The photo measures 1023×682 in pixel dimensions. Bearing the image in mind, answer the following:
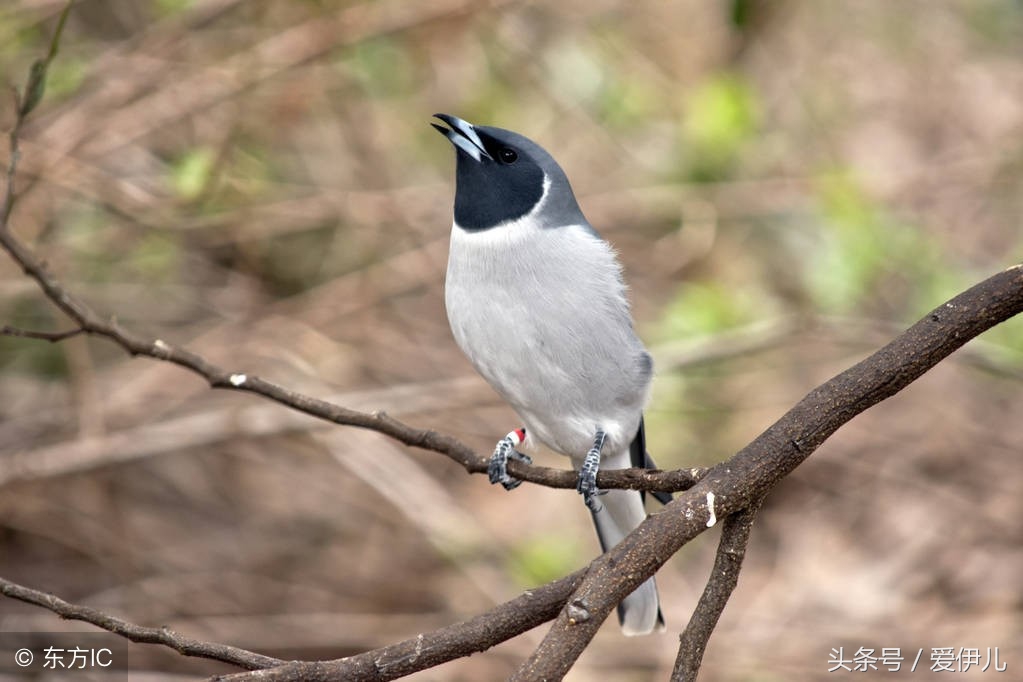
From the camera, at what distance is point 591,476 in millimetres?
2604

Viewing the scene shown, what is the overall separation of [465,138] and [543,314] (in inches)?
20.6

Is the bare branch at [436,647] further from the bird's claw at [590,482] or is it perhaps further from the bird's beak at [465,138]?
the bird's beak at [465,138]

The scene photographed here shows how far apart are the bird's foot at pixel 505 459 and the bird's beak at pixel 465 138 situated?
77cm

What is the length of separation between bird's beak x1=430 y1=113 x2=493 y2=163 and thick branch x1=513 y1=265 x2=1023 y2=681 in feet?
4.08

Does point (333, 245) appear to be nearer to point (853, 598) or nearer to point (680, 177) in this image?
point (680, 177)

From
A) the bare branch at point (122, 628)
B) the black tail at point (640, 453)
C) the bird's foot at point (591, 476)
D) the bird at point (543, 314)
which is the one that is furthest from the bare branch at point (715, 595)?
the black tail at point (640, 453)

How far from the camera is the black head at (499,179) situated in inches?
117

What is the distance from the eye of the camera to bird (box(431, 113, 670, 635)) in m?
2.84

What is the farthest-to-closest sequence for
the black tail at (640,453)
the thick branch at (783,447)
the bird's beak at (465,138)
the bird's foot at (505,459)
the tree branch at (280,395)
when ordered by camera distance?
1. the black tail at (640,453)
2. the bird's beak at (465,138)
3. the bird's foot at (505,459)
4. the tree branch at (280,395)
5. the thick branch at (783,447)

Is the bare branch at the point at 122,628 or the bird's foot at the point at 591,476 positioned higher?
the bird's foot at the point at 591,476

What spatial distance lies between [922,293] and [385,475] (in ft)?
8.38

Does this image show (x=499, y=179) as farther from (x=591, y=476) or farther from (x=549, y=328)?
(x=591, y=476)

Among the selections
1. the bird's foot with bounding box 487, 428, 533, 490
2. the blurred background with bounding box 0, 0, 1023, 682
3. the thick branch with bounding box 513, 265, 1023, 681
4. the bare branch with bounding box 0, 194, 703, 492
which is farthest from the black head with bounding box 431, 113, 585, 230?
the blurred background with bounding box 0, 0, 1023, 682

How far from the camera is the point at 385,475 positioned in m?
5.41
